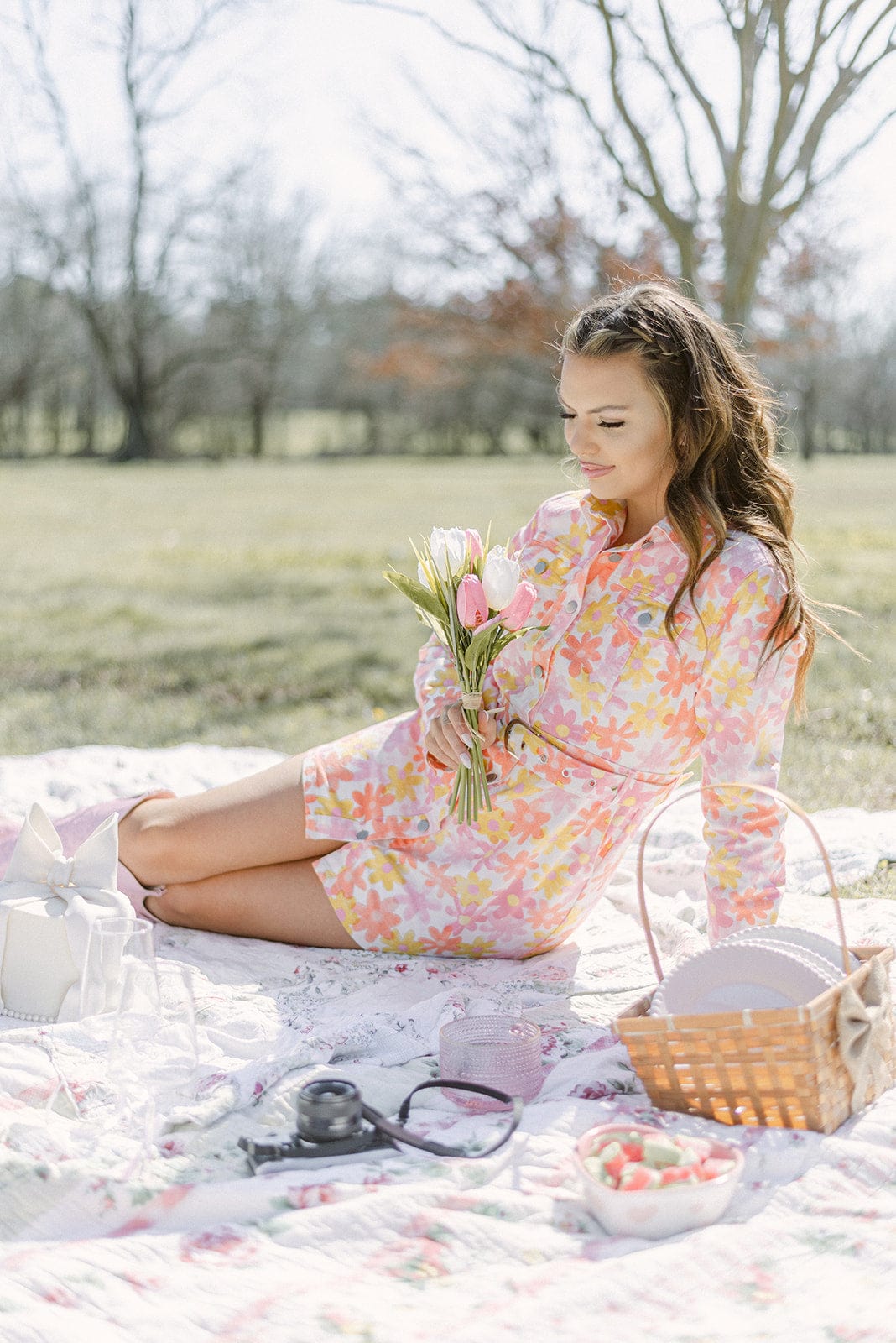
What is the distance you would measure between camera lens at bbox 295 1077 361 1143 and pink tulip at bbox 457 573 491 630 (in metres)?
0.92

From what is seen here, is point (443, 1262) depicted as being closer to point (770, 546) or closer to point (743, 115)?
point (770, 546)

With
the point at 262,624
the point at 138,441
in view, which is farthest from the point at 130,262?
the point at 262,624

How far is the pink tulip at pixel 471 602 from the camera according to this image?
8.16ft

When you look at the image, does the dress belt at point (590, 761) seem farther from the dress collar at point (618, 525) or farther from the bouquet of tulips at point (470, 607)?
the dress collar at point (618, 525)

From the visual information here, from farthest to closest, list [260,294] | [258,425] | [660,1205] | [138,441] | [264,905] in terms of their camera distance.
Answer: [258,425], [260,294], [138,441], [264,905], [660,1205]

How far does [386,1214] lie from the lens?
6.10 ft

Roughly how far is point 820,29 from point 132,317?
24623mm

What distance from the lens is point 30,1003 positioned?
8.65 feet

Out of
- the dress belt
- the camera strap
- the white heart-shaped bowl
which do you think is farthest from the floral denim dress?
the white heart-shaped bowl

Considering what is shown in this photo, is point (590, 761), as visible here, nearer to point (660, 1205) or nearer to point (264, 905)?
point (264, 905)

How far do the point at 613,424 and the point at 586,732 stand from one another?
25.5 inches

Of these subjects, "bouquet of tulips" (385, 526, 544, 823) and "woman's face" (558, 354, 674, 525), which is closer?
"bouquet of tulips" (385, 526, 544, 823)

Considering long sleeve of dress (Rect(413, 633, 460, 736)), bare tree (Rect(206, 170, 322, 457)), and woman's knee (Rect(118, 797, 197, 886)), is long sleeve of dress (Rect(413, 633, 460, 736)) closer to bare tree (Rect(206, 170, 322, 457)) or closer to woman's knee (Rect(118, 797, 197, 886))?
woman's knee (Rect(118, 797, 197, 886))

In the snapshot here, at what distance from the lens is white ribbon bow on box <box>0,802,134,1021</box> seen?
2.62 m
